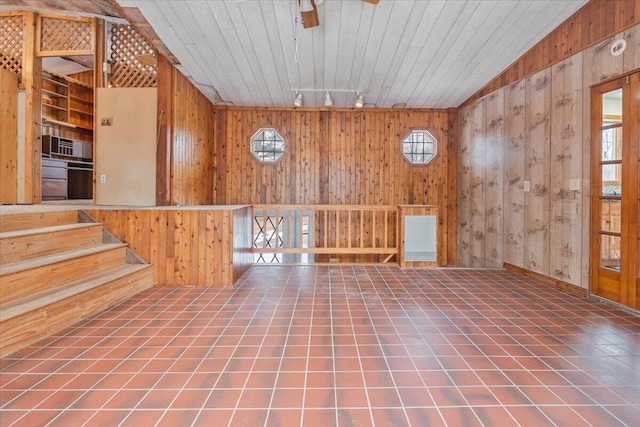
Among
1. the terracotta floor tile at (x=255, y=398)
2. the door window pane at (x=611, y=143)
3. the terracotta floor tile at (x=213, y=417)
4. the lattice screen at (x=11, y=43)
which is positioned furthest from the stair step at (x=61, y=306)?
the door window pane at (x=611, y=143)

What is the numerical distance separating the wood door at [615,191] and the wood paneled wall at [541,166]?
0.09m

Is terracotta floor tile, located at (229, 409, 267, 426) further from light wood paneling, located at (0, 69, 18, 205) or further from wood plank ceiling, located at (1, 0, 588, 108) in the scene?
light wood paneling, located at (0, 69, 18, 205)

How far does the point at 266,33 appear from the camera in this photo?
11.4 ft

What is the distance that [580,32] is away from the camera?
3338 mm

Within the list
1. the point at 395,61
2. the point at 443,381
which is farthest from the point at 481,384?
the point at 395,61

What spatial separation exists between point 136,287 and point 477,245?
4869 mm

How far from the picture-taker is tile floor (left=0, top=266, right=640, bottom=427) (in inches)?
58.7

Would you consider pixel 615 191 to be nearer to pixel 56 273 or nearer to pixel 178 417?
pixel 178 417

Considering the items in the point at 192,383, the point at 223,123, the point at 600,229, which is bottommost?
the point at 192,383

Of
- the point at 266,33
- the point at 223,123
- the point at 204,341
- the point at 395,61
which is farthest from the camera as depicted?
the point at 223,123

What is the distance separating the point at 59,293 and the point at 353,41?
373cm

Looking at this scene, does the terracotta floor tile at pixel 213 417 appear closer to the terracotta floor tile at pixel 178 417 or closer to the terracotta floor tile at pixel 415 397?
the terracotta floor tile at pixel 178 417

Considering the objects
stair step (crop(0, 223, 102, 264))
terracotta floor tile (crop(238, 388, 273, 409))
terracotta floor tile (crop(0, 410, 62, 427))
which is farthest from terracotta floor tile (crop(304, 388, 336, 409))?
stair step (crop(0, 223, 102, 264))

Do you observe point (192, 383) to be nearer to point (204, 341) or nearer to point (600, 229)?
point (204, 341)
